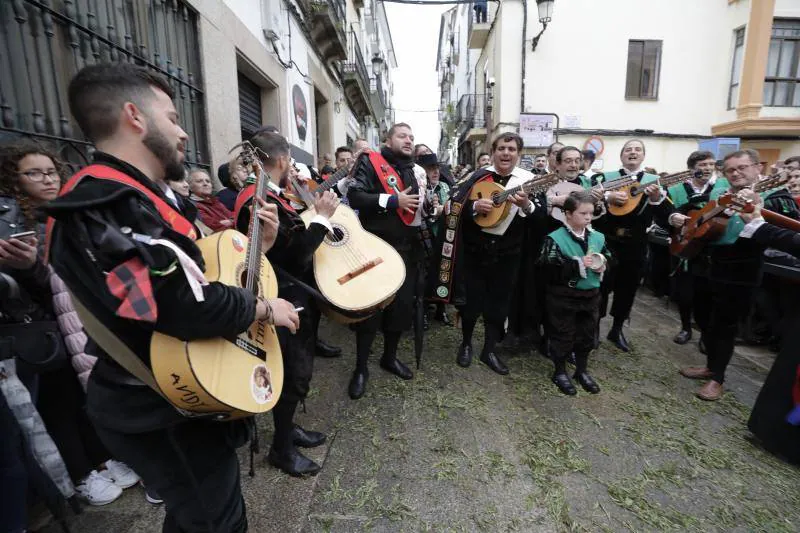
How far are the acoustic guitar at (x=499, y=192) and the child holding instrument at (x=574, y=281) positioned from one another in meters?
0.26

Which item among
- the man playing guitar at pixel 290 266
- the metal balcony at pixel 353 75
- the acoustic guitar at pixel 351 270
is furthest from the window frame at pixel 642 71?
the man playing guitar at pixel 290 266

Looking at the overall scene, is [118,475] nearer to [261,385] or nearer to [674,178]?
[261,385]

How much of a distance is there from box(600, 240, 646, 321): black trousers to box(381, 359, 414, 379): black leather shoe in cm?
218

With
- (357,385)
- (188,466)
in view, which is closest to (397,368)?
(357,385)

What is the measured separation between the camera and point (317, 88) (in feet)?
33.3

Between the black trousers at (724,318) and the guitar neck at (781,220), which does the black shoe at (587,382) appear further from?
the guitar neck at (781,220)

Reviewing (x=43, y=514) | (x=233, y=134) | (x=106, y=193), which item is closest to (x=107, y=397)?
(x=106, y=193)

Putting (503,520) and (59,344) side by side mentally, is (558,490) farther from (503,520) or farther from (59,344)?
(59,344)

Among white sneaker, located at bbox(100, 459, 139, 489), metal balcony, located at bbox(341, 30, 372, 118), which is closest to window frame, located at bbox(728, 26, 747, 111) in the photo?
metal balcony, located at bbox(341, 30, 372, 118)

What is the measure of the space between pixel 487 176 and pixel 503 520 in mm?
2773

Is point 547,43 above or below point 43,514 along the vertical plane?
above

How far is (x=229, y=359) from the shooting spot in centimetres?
131

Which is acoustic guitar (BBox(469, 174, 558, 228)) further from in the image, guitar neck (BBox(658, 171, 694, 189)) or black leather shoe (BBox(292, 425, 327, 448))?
black leather shoe (BBox(292, 425, 327, 448))

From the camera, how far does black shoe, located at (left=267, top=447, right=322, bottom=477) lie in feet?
8.02
